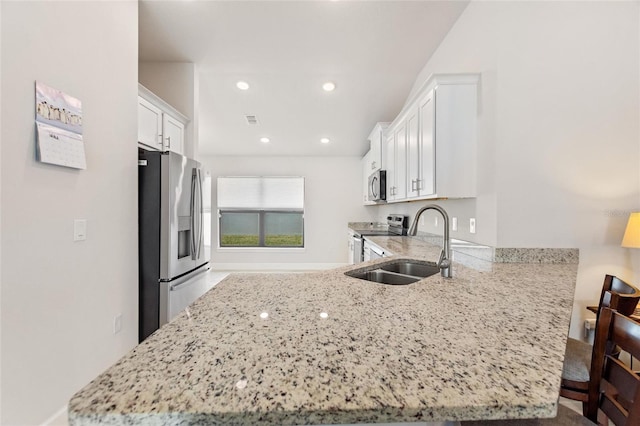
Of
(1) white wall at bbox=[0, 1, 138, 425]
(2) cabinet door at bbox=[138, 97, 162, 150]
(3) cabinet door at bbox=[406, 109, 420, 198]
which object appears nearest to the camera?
(1) white wall at bbox=[0, 1, 138, 425]

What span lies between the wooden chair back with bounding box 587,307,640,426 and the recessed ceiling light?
363 centimetres

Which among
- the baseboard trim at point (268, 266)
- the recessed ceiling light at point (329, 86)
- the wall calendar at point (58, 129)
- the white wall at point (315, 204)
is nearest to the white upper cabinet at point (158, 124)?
the wall calendar at point (58, 129)

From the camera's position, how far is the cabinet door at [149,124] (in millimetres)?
2586

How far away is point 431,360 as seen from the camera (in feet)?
2.11

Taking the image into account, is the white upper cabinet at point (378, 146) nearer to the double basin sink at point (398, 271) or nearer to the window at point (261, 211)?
the window at point (261, 211)

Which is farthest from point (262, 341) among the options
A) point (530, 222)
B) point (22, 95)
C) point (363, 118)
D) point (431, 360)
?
point (363, 118)

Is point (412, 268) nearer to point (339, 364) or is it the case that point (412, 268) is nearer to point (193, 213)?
point (339, 364)

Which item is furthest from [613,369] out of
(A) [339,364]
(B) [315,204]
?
(B) [315,204]

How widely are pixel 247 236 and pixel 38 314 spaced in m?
5.05

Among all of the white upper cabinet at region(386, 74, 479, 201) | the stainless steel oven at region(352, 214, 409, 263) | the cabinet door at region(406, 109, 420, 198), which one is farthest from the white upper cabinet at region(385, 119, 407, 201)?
the white upper cabinet at region(386, 74, 479, 201)

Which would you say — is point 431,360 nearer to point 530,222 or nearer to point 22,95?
point 530,222

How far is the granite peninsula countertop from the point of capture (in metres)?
0.50

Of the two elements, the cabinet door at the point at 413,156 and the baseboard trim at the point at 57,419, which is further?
the cabinet door at the point at 413,156

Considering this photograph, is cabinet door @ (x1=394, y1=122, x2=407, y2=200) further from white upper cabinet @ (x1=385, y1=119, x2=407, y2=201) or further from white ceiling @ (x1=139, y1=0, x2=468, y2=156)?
white ceiling @ (x1=139, y1=0, x2=468, y2=156)
